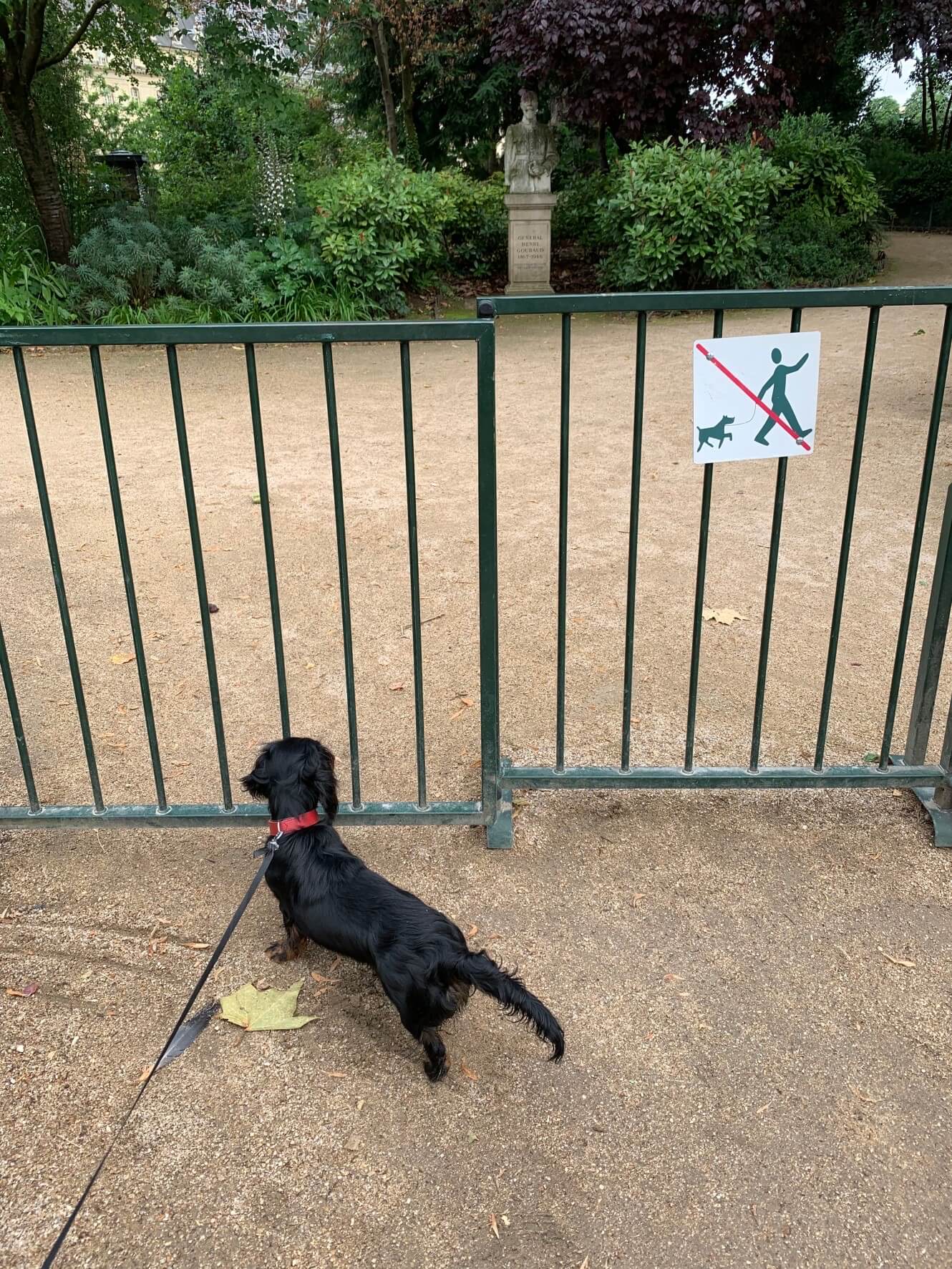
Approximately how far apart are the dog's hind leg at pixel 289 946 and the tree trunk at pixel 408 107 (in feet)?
62.6

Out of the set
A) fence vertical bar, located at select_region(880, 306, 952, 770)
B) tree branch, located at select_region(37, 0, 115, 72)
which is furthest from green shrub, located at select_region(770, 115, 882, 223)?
fence vertical bar, located at select_region(880, 306, 952, 770)

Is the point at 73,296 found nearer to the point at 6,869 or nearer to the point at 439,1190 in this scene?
the point at 6,869

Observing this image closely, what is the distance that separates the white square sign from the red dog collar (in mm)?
1343

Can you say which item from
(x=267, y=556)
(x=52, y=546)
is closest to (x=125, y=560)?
(x=52, y=546)

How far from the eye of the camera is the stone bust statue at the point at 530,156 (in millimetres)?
13227

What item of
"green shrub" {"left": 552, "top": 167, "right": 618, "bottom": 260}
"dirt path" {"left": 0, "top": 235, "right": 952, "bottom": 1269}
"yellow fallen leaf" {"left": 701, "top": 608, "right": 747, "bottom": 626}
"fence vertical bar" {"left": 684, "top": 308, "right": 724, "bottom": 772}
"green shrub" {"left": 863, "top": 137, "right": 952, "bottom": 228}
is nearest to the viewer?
"dirt path" {"left": 0, "top": 235, "right": 952, "bottom": 1269}

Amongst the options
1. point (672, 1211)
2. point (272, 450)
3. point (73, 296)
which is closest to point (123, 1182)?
point (672, 1211)

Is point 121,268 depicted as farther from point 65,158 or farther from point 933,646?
point 933,646

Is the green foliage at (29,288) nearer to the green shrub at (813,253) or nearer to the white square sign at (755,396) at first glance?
the green shrub at (813,253)

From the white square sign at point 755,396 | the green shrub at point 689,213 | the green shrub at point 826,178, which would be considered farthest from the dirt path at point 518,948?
the green shrub at point 826,178

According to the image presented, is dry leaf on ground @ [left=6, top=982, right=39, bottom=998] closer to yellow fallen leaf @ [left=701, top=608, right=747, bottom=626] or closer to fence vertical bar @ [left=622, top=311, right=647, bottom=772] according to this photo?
fence vertical bar @ [left=622, top=311, right=647, bottom=772]

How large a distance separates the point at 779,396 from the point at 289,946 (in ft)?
6.20

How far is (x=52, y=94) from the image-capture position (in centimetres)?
1287

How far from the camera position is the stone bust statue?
1323 centimetres
